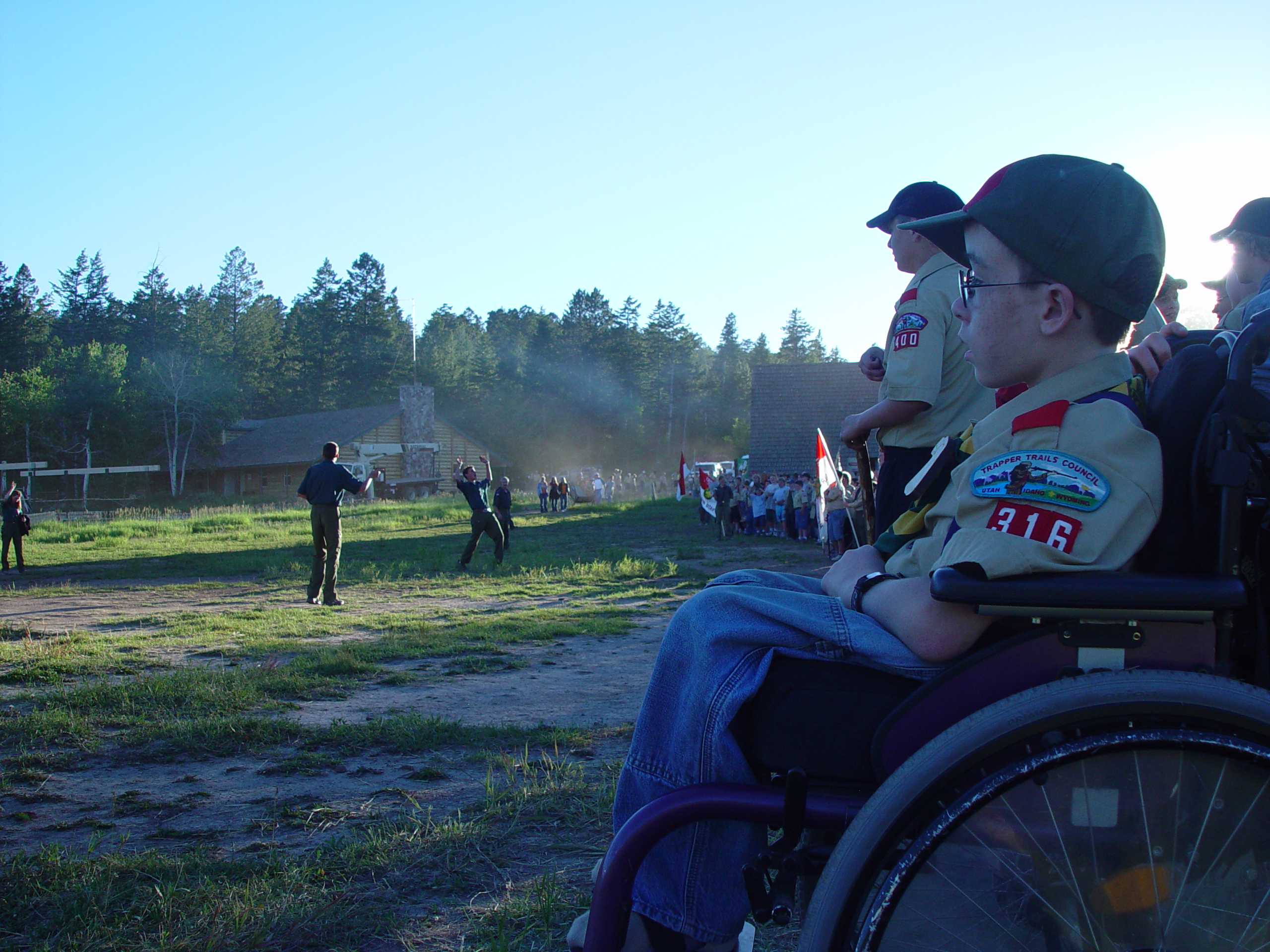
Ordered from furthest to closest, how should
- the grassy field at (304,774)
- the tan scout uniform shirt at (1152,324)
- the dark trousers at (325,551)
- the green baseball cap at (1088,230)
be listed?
the dark trousers at (325,551)
the tan scout uniform shirt at (1152,324)
the grassy field at (304,774)
the green baseball cap at (1088,230)

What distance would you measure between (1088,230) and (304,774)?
11.9ft

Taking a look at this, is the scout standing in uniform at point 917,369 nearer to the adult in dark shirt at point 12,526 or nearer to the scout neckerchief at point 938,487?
the scout neckerchief at point 938,487

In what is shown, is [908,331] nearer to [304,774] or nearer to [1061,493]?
[1061,493]

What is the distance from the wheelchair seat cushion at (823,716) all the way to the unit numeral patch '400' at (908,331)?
1.76 metres

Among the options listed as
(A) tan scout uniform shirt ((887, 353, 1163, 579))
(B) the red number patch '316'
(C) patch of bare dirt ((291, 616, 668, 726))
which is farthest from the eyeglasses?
(C) patch of bare dirt ((291, 616, 668, 726))

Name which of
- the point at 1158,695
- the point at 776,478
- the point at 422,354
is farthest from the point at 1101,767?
the point at 422,354

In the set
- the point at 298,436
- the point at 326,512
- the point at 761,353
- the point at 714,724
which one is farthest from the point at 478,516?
the point at 761,353

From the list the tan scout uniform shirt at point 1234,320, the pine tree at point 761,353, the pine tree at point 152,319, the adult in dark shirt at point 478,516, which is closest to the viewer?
the tan scout uniform shirt at point 1234,320

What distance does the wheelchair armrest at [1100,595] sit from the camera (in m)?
1.31

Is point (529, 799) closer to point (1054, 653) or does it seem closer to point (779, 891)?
point (779, 891)

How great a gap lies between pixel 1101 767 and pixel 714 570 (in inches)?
544

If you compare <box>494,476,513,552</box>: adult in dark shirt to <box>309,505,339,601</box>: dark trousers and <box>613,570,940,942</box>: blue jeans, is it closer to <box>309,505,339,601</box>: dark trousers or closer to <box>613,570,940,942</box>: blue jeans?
<box>309,505,339,601</box>: dark trousers

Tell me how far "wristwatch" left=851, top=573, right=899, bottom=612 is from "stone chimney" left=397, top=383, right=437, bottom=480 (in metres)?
56.9

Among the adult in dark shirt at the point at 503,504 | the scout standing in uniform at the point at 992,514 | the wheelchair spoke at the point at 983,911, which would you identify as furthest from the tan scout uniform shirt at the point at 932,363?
the adult in dark shirt at the point at 503,504
